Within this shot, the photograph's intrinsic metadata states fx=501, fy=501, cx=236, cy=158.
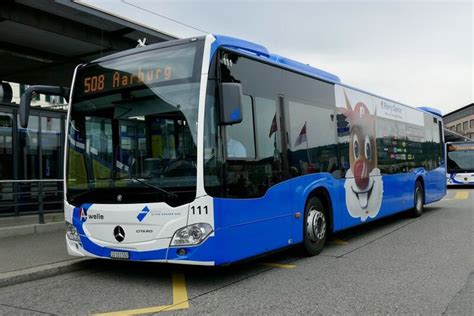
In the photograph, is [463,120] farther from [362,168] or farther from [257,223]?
[257,223]

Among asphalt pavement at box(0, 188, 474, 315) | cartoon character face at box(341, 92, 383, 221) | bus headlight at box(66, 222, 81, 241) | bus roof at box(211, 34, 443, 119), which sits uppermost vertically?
bus roof at box(211, 34, 443, 119)

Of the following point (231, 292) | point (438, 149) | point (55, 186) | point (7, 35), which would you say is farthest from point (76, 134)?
point (438, 149)

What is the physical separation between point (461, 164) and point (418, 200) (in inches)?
833

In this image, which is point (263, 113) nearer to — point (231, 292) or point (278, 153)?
point (278, 153)

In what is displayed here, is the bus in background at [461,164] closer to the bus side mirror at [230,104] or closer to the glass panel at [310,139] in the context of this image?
the glass panel at [310,139]

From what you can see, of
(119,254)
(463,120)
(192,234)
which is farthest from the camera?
(463,120)

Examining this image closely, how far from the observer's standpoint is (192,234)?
19.1ft

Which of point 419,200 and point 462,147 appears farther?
point 462,147

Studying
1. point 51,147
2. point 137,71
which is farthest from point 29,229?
point 137,71

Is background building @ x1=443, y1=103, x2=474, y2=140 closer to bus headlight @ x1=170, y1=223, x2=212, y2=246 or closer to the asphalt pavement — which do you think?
the asphalt pavement

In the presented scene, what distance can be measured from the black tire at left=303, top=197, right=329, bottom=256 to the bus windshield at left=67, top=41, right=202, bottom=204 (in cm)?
263

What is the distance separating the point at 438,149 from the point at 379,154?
561 centimetres

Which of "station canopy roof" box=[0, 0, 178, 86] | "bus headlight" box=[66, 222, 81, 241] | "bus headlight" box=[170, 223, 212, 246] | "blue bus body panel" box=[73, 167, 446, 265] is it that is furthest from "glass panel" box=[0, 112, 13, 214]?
"bus headlight" box=[170, 223, 212, 246]

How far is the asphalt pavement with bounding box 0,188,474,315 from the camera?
5301mm
